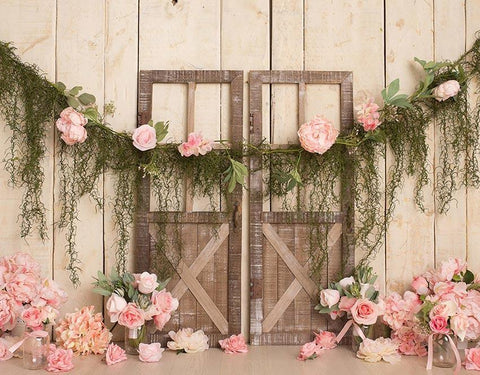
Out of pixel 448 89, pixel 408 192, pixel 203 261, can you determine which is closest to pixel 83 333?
pixel 203 261

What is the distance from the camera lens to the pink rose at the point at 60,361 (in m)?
1.86

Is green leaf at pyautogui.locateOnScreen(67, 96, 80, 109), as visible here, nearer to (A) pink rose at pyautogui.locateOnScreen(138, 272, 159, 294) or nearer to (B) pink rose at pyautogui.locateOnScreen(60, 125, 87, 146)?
(B) pink rose at pyautogui.locateOnScreen(60, 125, 87, 146)

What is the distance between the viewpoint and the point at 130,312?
1.96 meters

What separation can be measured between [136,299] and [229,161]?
1.89 feet

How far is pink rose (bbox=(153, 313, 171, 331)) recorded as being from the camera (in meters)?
2.02

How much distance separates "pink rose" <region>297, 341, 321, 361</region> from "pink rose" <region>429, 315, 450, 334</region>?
1.25 feet

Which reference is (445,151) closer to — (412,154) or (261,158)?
(412,154)

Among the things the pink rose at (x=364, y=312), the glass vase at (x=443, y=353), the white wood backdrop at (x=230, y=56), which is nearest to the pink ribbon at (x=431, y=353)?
the glass vase at (x=443, y=353)

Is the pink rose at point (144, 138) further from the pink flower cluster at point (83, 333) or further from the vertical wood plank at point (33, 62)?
the pink flower cluster at point (83, 333)

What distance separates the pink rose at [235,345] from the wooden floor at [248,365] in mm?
23

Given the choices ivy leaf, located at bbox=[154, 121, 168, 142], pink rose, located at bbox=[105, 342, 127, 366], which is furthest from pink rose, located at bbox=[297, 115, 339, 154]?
pink rose, located at bbox=[105, 342, 127, 366]

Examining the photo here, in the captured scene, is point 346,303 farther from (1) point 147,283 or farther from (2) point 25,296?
(2) point 25,296

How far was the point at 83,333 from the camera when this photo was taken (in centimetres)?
202

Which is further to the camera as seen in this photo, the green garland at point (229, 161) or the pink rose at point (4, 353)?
the green garland at point (229, 161)
